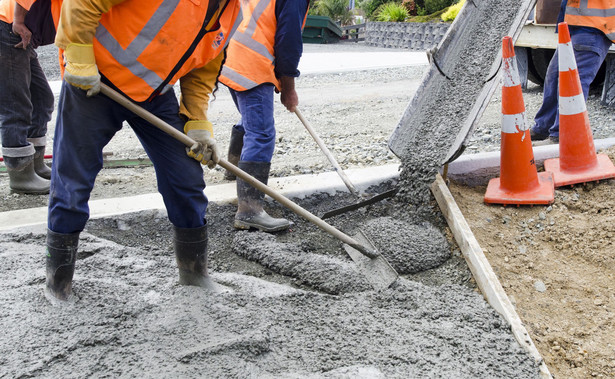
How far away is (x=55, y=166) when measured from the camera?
227cm

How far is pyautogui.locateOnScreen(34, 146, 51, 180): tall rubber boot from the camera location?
4.30 metres

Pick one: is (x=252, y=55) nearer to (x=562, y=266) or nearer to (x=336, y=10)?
(x=562, y=266)

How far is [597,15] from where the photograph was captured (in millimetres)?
4562

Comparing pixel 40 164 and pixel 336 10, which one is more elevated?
pixel 40 164

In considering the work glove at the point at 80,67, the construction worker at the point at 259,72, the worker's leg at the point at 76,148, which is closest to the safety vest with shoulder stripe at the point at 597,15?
the construction worker at the point at 259,72

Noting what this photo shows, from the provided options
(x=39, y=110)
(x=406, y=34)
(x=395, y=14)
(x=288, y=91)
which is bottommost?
(x=406, y=34)

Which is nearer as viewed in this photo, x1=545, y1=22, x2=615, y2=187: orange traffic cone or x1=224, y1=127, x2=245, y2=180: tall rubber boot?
x1=545, y1=22, x2=615, y2=187: orange traffic cone

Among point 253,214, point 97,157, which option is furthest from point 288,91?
point 97,157

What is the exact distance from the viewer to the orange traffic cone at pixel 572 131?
3592mm

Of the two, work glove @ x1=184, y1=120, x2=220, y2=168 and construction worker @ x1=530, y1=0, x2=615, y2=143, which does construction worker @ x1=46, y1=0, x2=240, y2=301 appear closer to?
work glove @ x1=184, y1=120, x2=220, y2=168

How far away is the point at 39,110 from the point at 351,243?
2.82m

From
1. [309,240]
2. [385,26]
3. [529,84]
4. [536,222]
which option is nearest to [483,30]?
[536,222]

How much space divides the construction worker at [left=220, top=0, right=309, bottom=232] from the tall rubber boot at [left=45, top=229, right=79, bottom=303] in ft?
3.95

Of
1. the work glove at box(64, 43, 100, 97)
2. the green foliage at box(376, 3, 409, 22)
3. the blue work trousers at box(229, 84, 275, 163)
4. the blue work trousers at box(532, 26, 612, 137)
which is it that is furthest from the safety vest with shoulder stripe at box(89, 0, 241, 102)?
the green foliage at box(376, 3, 409, 22)
